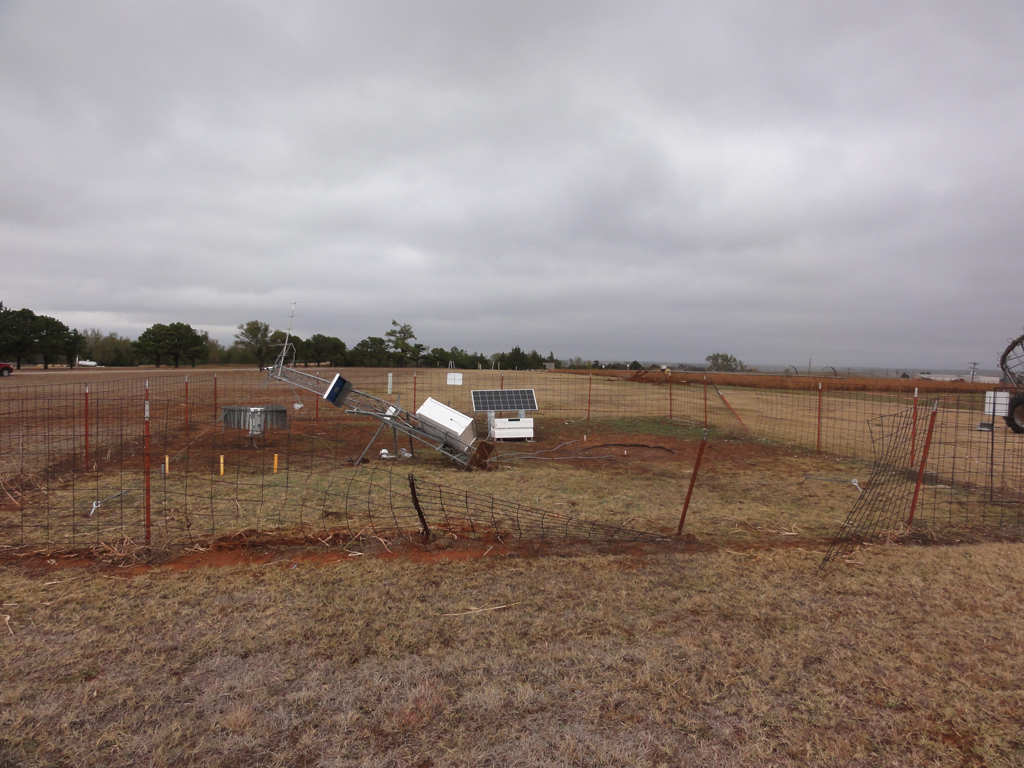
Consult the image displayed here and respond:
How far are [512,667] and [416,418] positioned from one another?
7446 millimetres

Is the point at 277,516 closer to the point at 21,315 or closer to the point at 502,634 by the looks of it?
the point at 502,634

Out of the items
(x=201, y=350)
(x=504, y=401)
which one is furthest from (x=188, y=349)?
(x=504, y=401)

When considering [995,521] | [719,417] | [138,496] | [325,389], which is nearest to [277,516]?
[138,496]

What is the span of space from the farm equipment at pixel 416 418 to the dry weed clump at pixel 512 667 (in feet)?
16.9

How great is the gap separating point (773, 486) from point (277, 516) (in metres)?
Result: 8.41

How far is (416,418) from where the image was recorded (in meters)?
10.5

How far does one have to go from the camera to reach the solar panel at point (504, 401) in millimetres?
13703

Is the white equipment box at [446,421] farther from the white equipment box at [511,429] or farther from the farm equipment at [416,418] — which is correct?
the white equipment box at [511,429]

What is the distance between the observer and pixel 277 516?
22.6 feet

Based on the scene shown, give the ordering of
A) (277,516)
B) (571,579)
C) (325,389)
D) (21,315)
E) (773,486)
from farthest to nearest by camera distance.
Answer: (21,315), (325,389), (773,486), (277,516), (571,579)

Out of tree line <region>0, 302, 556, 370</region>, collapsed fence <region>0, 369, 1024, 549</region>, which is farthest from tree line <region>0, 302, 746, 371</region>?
collapsed fence <region>0, 369, 1024, 549</region>

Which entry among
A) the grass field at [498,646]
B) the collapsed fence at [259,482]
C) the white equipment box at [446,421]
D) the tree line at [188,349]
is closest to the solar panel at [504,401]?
the collapsed fence at [259,482]

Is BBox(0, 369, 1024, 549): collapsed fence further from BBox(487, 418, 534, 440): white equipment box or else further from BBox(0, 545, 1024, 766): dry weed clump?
BBox(487, 418, 534, 440): white equipment box

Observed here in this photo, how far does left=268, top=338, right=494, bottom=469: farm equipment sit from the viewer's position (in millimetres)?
9922
